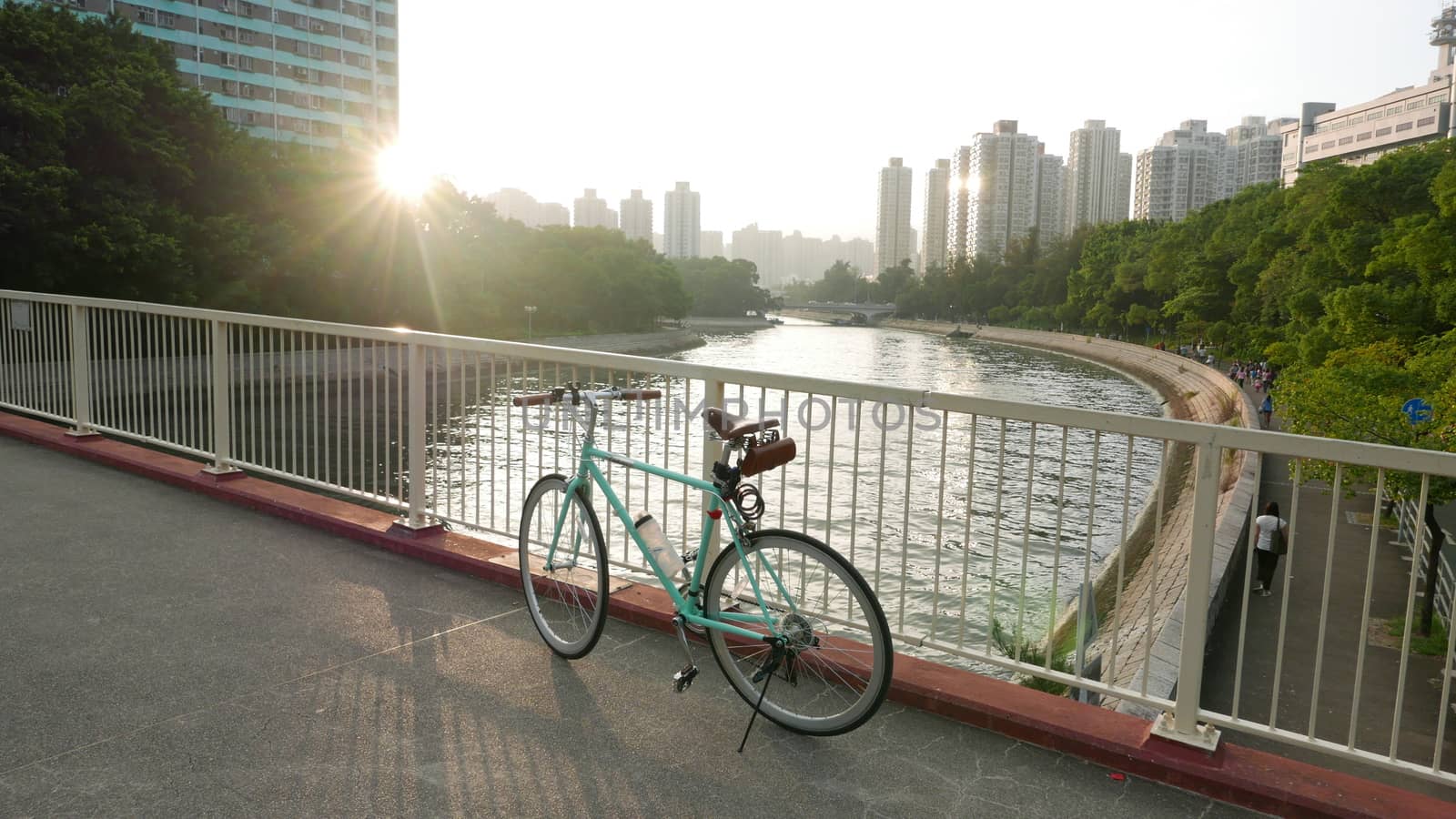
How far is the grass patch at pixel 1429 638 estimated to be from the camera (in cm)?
1371

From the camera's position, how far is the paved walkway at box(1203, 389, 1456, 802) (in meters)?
11.4

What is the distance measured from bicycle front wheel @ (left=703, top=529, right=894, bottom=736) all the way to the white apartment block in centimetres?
11256

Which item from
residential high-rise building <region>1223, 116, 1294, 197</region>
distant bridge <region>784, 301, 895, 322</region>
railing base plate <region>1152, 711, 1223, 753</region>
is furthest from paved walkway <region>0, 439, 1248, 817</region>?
residential high-rise building <region>1223, 116, 1294, 197</region>

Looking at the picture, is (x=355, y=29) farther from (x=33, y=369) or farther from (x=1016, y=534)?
(x=33, y=369)

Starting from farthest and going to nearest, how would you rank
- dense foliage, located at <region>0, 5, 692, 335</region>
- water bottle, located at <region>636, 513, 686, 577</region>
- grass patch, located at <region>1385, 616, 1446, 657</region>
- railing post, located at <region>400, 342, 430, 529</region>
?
dense foliage, located at <region>0, 5, 692, 335</region>, grass patch, located at <region>1385, 616, 1446, 657</region>, railing post, located at <region>400, 342, 430, 529</region>, water bottle, located at <region>636, 513, 686, 577</region>

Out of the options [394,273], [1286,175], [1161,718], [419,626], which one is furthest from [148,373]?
[1286,175]

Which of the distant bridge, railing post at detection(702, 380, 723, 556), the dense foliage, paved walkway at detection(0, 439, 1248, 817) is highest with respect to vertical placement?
the dense foliage

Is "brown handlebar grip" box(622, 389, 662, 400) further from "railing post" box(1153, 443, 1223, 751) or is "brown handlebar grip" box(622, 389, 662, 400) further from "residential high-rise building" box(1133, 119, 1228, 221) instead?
"residential high-rise building" box(1133, 119, 1228, 221)

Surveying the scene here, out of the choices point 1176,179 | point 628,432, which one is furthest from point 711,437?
point 1176,179

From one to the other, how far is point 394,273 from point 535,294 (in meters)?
30.2

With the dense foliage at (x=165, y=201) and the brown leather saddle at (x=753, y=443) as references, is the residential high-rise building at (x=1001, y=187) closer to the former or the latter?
the dense foliage at (x=165, y=201)

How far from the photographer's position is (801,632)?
3.00 meters

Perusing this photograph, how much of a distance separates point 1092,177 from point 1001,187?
17.7m

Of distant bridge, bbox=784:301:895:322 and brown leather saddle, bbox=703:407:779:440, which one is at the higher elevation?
brown leather saddle, bbox=703:407:779:440
